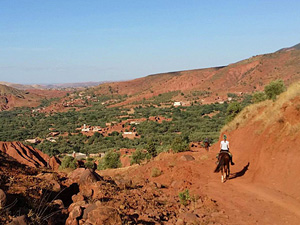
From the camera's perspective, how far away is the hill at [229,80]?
89875 mm

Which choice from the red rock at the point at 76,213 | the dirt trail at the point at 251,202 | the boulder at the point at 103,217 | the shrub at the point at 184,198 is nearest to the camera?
the boulder at the point at 103,217

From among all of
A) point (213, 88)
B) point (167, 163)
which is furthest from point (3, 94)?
point (167, 163)

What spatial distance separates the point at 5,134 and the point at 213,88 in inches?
2827

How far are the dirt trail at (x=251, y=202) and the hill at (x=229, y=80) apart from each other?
74512 millimetres

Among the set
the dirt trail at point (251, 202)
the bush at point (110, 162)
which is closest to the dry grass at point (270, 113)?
the dirt trail at point (251, 202)

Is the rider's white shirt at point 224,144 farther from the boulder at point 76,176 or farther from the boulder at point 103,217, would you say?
the boulder at point 103,217

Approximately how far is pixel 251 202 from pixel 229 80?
102263 mm

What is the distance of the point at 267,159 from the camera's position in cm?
1135

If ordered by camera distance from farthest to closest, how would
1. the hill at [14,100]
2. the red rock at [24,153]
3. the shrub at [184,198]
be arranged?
the hill at [14,100] < the red rock at [24,153] < the shrub at [184,198]

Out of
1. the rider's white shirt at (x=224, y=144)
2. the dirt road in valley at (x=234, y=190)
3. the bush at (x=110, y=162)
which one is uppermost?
the rider's white shirt at (x=224, y=144)

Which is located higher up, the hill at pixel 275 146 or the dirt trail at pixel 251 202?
the hill at pixel 275 146

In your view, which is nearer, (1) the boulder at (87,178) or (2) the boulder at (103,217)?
(2) the boulder at (103,217)

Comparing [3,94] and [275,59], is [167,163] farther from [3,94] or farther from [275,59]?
[3,94]

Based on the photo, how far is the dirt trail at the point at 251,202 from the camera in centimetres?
702
